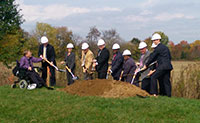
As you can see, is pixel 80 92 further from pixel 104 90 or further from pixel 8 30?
pixel 8 30

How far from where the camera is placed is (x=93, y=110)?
6527 millimetres

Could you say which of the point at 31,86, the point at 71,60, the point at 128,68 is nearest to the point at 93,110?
the point at 128,68

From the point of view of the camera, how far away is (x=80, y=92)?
895cm

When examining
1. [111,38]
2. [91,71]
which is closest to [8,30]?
[111,38]

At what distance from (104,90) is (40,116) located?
2.87 m

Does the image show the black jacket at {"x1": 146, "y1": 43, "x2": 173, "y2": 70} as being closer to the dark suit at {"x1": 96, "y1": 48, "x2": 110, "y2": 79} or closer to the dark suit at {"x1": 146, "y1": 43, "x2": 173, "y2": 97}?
the dark suit at {"x1": 146, "y1": 43, "x2": 173, "y2": 97}

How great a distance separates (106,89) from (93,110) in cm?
221

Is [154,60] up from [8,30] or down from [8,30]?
down

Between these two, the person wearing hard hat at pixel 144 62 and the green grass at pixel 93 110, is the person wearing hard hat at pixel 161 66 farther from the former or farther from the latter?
the green grass at pixel 93 110

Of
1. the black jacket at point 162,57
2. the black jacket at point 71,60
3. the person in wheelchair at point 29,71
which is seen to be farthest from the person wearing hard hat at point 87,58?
the black jacket at point 162,57

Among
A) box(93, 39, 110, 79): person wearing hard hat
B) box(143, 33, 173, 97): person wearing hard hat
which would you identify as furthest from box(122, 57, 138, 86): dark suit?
box(143, 33, 173, 97): person wearing hard hat

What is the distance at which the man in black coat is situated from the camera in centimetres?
1043

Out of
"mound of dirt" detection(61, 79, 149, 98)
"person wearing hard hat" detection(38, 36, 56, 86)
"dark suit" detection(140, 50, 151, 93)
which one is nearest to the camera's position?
"mound of dirt" detection(61, 79, 149, 98)

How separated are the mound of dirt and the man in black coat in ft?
4.56
